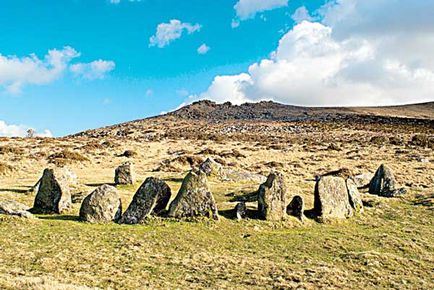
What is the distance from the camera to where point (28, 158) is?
43.4m

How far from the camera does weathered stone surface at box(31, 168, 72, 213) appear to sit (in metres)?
21.9

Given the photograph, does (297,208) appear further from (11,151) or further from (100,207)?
(11,151)

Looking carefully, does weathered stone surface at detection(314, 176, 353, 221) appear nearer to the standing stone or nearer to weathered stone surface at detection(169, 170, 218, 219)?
weathered stone surface at detection(169, 170, 218, 219)

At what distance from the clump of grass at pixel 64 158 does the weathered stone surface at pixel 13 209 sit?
1963 cm

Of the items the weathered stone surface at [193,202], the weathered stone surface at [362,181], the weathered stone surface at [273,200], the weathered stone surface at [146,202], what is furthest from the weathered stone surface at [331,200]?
the weathered stone surface at [362,181]

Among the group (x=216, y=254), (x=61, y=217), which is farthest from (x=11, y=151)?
(x=216, y=254)

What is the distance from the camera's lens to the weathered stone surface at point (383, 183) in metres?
28.9

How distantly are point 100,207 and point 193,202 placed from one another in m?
4.36

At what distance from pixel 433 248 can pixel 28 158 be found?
123 ft

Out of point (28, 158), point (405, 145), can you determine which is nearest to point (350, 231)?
point (28, 158)

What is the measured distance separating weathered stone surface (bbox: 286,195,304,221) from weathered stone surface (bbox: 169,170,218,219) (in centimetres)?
417

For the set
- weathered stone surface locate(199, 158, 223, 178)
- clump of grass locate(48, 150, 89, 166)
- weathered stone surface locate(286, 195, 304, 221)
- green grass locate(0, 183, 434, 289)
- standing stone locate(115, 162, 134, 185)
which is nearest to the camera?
green grass locate(0, 183, 434, 289)

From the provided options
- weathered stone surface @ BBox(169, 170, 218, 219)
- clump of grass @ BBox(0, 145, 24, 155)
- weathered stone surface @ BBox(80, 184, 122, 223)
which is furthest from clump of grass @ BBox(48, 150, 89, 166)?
weathered stone surface @ BBox(169, 170, 218, 219)

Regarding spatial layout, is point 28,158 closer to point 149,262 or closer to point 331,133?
point 149,262
